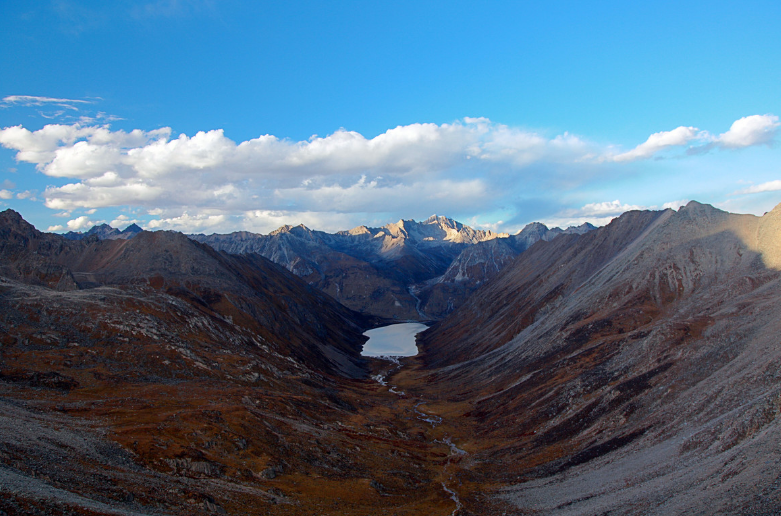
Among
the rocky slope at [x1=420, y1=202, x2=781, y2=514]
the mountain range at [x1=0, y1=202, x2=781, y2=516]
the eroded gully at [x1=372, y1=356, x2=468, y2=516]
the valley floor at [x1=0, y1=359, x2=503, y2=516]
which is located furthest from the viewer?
the eroded gully at [x1=372, y1=356, x2=468, y2=516]

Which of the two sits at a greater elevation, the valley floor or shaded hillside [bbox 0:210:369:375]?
shaded hillside [bbox 0:210:369:375]

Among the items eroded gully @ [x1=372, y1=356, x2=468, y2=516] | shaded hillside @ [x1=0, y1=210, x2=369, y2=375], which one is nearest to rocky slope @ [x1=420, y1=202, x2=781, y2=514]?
eroded gully @ [x1=372, y1=356, x2=468, y2=516]

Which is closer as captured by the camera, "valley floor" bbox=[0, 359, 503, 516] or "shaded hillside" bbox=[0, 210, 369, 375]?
"valley floor" bbox=[0, 359, 503, 516]

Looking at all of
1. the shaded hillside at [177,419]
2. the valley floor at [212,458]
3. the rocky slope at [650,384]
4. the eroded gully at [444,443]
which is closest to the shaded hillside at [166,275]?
the shaded hillside at [177,419]

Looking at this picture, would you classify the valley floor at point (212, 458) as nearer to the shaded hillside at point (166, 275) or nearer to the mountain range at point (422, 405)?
the mountain range at point (422, 405)

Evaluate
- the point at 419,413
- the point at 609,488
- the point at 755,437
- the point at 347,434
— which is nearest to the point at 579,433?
the point at 609,488

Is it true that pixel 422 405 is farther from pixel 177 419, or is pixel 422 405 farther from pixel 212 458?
pixel 212 458

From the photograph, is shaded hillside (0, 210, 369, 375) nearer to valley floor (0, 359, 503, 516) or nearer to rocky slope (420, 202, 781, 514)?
rocky slope (420, 202, 781, 514)
